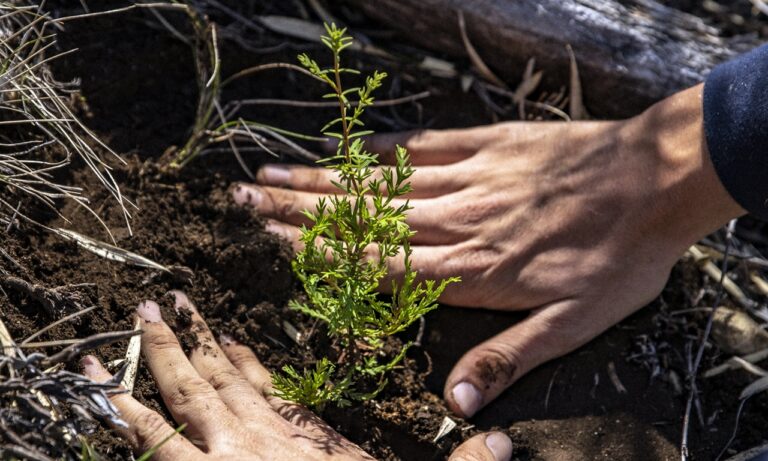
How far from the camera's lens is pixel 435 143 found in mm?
3293

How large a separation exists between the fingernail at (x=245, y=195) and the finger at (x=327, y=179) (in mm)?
117

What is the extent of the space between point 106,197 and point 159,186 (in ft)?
0.64

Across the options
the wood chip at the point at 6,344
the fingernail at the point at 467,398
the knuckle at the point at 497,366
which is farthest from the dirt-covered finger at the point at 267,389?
the wood chip at the point at 6,344

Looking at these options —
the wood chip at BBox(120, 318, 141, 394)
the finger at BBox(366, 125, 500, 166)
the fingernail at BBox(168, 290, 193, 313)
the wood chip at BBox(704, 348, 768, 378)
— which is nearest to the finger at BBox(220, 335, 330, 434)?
the fingernail at BBox(168, 290, 193, 313)

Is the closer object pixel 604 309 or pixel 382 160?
pixel 604 309

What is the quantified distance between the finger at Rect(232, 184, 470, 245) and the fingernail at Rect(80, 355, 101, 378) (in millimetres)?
907

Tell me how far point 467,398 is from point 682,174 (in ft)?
3.91

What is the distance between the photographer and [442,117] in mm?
3430

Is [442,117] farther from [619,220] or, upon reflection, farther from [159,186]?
[159,186]

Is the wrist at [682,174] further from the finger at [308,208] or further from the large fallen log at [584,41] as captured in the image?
the finger at [308,208]

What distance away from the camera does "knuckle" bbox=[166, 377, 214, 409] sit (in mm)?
2357

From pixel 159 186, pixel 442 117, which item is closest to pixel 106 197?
pixel 159 186

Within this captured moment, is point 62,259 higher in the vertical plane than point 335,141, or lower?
lower

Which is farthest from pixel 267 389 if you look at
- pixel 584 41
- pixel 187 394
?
pixel 584 41
